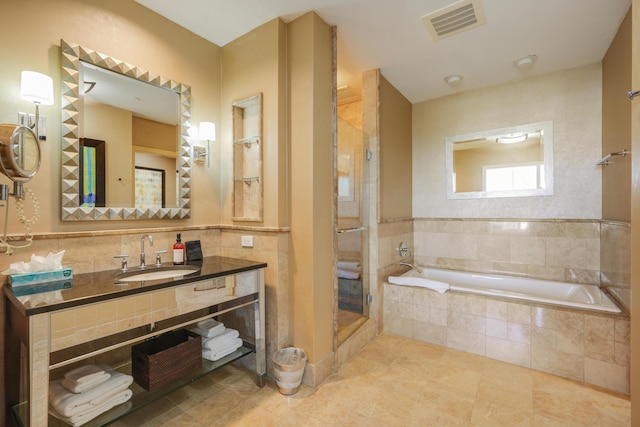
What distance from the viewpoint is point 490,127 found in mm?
3268

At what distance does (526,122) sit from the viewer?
306 cm

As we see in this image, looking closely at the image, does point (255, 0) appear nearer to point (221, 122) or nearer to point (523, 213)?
point (221, 122)

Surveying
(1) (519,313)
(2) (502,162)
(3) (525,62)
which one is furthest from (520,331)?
(3) (525,62)

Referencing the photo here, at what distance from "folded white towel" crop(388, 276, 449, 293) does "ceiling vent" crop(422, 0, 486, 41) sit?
2194 millimetres

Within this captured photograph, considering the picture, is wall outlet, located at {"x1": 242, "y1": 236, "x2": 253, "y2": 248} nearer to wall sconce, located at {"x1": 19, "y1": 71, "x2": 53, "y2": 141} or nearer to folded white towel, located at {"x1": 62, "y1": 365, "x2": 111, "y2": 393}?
folded white towel, located at {"x1": 62, "y1": 365, "x2": 111, "y2": 393}

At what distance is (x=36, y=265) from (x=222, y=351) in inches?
45.2

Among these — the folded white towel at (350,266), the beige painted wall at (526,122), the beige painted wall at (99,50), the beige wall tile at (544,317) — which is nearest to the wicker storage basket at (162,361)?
the beige painted wall at (99,50)

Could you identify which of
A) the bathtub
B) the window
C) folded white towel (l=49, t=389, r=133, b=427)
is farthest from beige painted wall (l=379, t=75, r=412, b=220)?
folded white towel (l=49, t=389, r=133, b=427)

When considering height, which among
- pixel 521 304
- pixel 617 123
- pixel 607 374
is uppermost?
pixel 617 123

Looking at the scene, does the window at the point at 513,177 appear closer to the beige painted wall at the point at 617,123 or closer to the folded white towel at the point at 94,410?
the beige painted wall at the point at 617,123

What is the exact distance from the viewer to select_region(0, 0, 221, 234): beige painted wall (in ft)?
4.90

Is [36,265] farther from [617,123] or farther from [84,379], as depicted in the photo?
[617,123]

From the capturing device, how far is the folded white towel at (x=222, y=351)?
1.89 meters

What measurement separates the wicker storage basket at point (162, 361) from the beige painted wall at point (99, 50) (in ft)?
2.68
